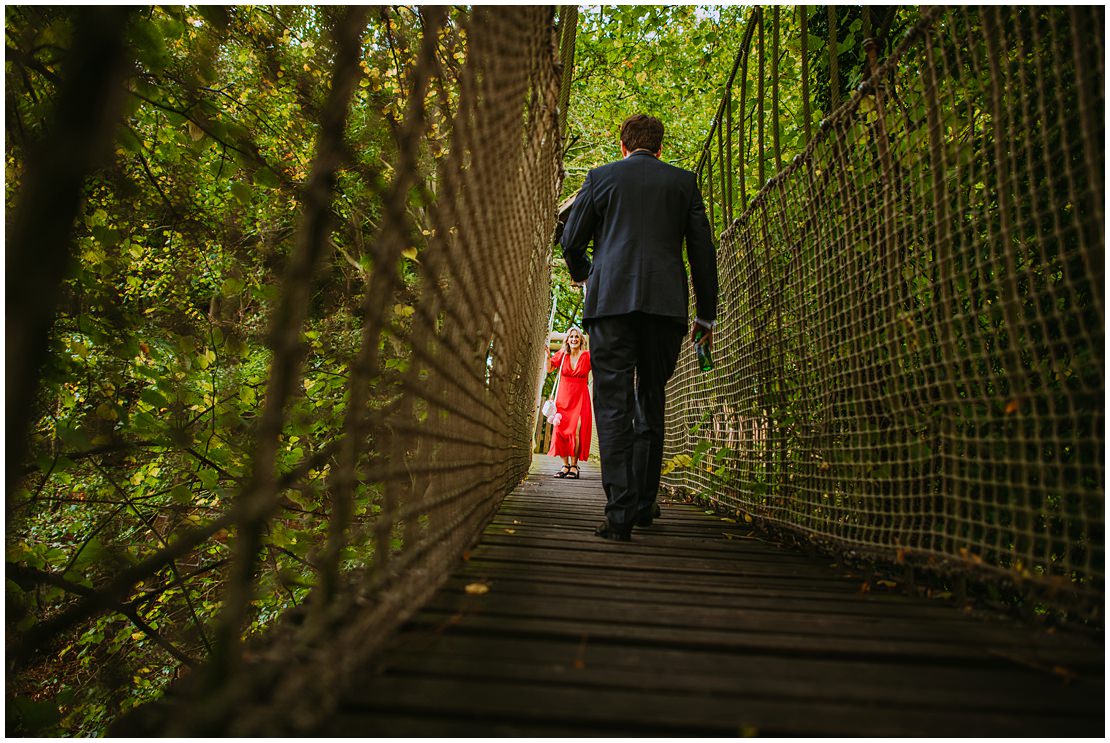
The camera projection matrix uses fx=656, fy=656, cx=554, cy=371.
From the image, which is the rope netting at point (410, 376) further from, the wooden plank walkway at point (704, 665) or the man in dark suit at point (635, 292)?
the man in dark suit at point (635, 292)

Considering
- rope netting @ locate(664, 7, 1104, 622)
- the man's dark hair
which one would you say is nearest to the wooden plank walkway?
rope netting @ locate(664, 7, 1104, 622)

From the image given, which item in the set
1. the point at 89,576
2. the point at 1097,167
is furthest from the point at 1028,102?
the point at 89,576

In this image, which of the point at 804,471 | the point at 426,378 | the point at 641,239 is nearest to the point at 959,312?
the point at 804,471

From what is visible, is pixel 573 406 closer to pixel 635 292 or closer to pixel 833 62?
pixel 635 292

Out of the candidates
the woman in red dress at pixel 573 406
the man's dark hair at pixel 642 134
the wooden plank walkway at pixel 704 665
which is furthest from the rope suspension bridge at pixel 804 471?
the woman in red dress at pixel 573 406

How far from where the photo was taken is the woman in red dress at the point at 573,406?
5980 millimetres

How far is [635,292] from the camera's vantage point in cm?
243

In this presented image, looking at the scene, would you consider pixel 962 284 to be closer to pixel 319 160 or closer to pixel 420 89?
pixel 420 89

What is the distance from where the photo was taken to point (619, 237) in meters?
2.54

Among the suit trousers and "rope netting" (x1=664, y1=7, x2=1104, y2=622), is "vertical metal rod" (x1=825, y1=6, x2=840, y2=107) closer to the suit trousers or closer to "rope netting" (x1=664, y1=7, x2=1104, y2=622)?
"rope netting" (x1=664, y1=7, x2=1104, y2=622)

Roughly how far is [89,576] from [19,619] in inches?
27.3

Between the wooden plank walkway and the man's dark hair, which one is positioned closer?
the wooden plank walkway

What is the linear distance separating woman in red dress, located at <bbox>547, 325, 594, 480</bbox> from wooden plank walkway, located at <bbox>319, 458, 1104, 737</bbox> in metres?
4.16

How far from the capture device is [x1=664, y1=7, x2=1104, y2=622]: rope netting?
1.28 m
